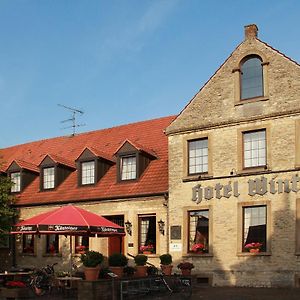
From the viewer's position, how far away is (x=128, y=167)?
29141 mm

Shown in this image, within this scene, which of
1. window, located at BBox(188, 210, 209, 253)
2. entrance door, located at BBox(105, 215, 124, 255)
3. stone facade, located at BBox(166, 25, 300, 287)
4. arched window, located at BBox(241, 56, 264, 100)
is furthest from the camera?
entrance door, located at BBox(105, 215, 124, 255)

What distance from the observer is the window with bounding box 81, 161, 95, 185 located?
30.4 meters

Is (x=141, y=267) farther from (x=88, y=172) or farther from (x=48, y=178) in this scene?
(x=48, y=178)

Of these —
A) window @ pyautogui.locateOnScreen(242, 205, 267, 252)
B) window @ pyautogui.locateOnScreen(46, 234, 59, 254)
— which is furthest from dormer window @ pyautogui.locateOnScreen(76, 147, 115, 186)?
window @ pyautogui.locateOnScreen(242, 205, 267, 252)

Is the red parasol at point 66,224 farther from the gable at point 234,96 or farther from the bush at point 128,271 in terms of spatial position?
the gable at point 234,96

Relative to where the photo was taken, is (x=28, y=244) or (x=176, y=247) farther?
(x=28, y=244)

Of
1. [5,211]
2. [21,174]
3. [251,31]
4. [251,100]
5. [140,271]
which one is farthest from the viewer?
[21,174]

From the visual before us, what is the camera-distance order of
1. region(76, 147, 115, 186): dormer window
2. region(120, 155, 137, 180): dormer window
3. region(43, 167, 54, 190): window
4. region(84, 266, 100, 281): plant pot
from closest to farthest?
region(84, 266, 100, 281): plant pot < region(120, 155, 137, 180): dormer window < region(76, 147, 115, 186): dormer window < region(43, 167, 54, 190): window

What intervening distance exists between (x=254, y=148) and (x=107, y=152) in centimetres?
1053

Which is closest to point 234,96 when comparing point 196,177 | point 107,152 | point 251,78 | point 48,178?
point 251,78

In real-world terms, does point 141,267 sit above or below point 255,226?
below

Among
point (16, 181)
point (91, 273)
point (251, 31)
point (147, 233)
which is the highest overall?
point (251, 31)

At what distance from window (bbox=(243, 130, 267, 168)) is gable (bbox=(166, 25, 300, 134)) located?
0.74m

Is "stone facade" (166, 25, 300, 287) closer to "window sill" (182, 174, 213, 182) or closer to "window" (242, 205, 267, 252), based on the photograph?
"window sill" (182, 174, 213, 182)
